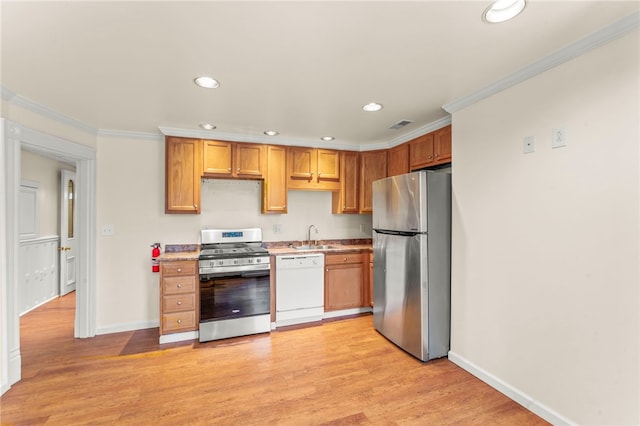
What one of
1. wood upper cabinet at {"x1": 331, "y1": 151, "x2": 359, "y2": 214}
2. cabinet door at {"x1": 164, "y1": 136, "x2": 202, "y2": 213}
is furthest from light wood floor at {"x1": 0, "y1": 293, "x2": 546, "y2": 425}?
wood upper cabinet at {"x1": 331, "y1": 151, "x2": 359, "y2": 214}

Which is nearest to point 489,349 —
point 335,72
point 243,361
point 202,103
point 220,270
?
point 243,361

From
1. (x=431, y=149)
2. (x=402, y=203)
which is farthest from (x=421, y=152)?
(x=402, y=203)

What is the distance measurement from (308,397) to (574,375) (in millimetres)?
1767

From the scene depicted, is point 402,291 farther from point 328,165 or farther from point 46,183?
point 46,183

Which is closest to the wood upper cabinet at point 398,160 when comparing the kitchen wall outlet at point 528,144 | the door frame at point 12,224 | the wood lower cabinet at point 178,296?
the kitchen wall outlet at point 528,144

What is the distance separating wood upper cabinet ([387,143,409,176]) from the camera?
370 centimetres

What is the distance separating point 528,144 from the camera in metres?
2.07

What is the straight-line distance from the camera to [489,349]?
7.80 ft

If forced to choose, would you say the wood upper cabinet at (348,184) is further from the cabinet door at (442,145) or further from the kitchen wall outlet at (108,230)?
the kitchen wall outlet at (108,230)

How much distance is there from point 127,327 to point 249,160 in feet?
8.21

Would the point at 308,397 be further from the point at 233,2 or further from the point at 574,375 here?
the point at 233,2

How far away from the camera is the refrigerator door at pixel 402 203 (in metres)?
2.70

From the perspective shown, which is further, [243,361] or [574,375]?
[243,361]

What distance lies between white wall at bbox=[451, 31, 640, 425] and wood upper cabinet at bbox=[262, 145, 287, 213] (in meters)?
2.20
